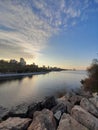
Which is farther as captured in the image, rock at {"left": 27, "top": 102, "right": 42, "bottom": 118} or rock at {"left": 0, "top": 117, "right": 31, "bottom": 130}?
rock at {"left": 27, "top": 102, "right": 42, "bottom": 118}

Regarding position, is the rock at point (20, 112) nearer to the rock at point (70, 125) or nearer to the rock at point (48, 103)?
the rock at point (48, 103)

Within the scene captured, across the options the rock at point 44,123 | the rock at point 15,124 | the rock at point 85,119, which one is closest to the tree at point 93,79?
the rock at point 85,119

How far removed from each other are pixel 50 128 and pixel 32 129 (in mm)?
628

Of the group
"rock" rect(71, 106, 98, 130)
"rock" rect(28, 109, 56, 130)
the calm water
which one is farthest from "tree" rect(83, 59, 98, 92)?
"rock" rect(28, 109, 56, 130)

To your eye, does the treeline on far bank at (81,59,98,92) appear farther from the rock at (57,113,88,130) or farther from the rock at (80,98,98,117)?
the rock at (57,113,88,130)

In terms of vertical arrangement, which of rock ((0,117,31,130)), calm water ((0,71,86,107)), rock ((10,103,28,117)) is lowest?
calm water ((0,71,86,107))

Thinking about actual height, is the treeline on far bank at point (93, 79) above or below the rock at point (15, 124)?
above

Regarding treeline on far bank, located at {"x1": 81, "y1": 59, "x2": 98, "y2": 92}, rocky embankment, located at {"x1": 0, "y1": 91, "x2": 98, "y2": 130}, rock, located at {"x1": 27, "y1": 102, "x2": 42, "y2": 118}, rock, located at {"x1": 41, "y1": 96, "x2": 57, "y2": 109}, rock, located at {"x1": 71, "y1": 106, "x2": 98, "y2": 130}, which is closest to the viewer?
rocky embankment, located at {"x1": 0, "y1": 91, "x2": 98, "y2": 130}

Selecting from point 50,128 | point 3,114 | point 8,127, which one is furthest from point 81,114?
point 3,114

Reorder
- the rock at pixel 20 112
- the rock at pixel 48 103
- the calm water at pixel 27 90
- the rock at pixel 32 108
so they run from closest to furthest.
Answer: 1. the rock at pixel 20 112
2. the rock at pixel 32 108
3. the rock at pixel 48 103
4. the calm water at pixel 27 90

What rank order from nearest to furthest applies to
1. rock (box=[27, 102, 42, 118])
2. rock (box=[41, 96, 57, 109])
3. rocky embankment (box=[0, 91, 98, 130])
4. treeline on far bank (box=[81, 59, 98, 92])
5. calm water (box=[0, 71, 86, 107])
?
rocky embankment (box=[0, 91, 98, 130]) → rock (box=[27, 102, 42, 118]) → rock (box=[41, 96, 57, 109]) → calm water (box=[0, 71, 86, 107]) → treeline on far bank (box=[81, 59, 98, 92])

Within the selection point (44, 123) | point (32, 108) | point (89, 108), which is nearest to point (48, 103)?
point (32, 108)

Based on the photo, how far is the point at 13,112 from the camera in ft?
21.7

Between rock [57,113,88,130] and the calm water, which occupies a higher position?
rock [57,113,88,130]
